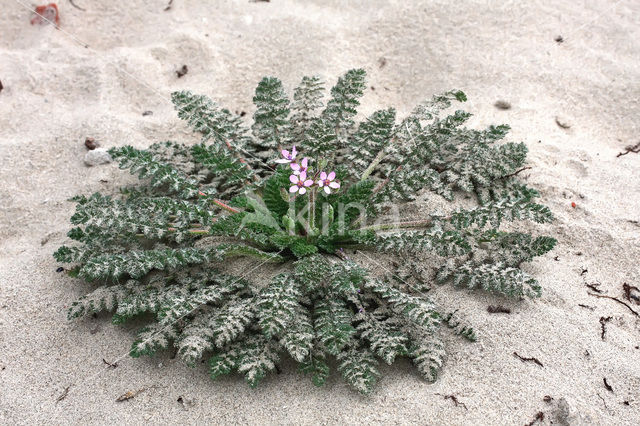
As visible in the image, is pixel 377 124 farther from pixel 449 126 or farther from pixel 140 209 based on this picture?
pixel 140 209

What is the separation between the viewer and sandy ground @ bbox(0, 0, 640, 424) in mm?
2092

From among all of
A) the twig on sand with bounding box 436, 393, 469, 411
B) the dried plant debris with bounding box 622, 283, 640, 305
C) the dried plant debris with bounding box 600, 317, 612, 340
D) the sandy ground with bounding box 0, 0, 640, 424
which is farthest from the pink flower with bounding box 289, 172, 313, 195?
the dried plant debris with bounding box 622, 283, 640, 305

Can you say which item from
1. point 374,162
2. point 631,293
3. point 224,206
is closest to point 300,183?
point 224,206

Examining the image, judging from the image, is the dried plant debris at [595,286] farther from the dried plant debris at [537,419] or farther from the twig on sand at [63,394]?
the twig on sand at [63,394]

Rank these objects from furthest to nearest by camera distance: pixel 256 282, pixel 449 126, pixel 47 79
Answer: pixel 47 79 < pixel 449 126 < pixel 256 282

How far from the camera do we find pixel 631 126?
365 centimetres

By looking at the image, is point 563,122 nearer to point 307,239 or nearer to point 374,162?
point 374,162

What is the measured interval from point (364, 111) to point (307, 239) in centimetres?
156

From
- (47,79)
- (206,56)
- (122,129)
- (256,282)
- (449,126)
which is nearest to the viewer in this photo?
(256,282)

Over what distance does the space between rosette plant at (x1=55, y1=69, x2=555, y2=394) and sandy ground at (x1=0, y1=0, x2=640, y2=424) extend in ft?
0.48

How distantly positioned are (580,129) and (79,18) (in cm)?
443

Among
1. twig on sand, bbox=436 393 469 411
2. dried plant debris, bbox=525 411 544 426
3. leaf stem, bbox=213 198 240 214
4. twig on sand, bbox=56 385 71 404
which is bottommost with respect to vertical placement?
twig on sand, bbox=56 385 71 404

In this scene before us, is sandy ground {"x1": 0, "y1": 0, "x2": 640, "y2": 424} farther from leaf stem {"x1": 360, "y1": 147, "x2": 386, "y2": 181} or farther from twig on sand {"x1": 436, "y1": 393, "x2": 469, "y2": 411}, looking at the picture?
leaf stem {"x1": 360, "y1": 147, "x2": 386, "y2": 181}

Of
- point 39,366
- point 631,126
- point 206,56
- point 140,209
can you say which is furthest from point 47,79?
point 631,126
